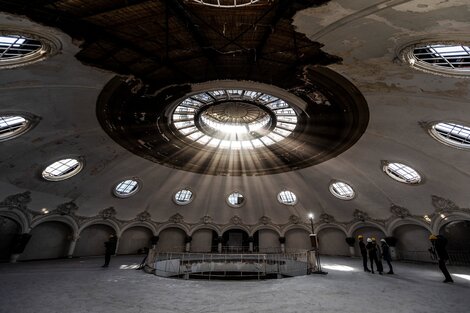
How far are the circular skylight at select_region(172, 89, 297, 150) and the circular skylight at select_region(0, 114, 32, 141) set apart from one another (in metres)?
7.06

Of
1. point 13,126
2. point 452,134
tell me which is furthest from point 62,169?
point 452,134

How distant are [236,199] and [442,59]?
64.0 ft

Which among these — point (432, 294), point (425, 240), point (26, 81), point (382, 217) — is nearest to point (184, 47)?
point (26, 81)

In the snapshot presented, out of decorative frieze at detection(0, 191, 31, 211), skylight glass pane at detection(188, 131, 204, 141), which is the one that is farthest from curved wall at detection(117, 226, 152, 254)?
skylight glass pane at detection(188, 131, 204, 141)

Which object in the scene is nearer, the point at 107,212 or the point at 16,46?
the point at 16,46

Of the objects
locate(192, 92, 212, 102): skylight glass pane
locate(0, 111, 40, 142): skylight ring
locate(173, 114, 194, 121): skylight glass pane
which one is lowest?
locate(0, 111, 40, 142): skylight ring

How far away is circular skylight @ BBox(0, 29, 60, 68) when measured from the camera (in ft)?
23.5

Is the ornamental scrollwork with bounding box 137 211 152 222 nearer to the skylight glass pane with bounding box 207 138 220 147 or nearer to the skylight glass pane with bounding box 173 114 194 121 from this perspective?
the skylight glass pane with bounding box 207 138 220 147

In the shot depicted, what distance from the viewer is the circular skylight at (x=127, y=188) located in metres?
19.4

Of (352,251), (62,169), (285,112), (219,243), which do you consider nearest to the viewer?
(285,112)

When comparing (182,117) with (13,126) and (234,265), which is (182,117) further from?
(234,265)

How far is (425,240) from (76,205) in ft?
90.5

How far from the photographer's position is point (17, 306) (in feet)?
15.1

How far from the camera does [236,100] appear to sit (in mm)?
12609
